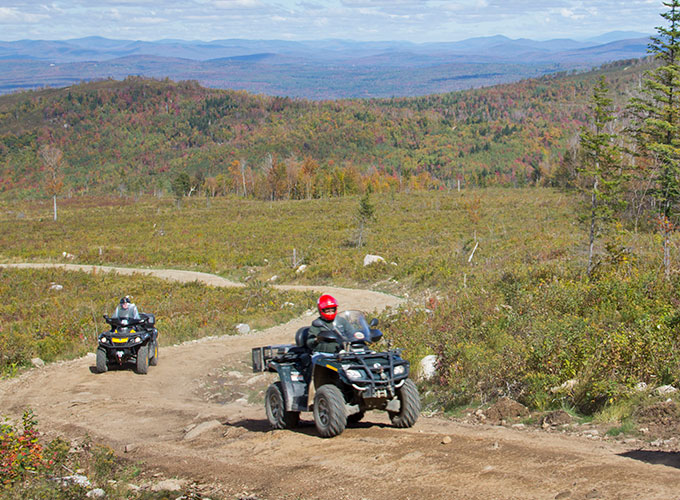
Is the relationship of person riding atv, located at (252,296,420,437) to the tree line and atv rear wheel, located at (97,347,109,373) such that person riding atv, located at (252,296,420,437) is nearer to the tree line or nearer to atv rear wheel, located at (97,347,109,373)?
atv rear wheel, located at (97,347,109,373)

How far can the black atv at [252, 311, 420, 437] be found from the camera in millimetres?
7027

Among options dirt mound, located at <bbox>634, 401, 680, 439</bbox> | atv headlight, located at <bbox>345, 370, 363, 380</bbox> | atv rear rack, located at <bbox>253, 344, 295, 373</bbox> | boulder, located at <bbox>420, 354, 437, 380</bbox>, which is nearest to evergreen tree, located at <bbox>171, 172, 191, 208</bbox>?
boulder, located at <bbox>420, 354, 437, 380</bbox>

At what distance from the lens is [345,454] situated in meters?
6.46

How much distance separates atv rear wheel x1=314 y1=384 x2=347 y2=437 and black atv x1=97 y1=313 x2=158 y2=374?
23.3 feet

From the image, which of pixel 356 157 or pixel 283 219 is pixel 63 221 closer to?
pixel 283 219

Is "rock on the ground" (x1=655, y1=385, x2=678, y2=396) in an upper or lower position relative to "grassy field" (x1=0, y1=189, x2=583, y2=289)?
upper

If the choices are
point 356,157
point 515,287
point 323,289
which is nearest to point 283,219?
point 323,289

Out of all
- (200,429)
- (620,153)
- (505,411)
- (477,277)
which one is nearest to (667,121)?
(620,153)

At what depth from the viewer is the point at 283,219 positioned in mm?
64688

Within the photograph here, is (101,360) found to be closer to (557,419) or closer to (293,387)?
(293,387)

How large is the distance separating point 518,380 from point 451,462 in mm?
3357

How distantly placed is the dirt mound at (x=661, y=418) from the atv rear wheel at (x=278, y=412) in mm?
3965

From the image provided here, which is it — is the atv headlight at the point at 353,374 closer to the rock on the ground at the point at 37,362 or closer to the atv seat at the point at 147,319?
the atv seat at the point at 147,319

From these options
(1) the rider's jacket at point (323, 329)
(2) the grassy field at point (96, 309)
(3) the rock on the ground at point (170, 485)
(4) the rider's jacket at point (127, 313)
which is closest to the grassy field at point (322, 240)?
(2) the grassy field at point (96, 309)
